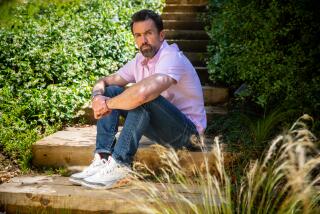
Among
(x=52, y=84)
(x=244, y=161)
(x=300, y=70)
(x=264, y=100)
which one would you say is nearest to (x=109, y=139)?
(x=244, y=161)

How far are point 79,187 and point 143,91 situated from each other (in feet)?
2.78

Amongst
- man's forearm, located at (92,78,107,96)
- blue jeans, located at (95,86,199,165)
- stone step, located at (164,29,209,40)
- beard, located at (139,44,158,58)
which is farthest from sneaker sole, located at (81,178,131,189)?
stone step, located at (164,29,209,40)

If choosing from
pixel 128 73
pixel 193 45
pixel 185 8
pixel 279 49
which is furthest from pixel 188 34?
pixel 128 73

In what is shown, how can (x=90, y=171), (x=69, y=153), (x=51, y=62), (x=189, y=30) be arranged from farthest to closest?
(x=189, y=30) < (x=51, y=62) < (x=69, y=153) < (x=90, y=171)

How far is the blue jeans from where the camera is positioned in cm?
301

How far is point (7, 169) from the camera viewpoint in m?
3.51

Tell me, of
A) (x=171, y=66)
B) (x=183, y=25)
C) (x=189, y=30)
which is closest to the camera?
(x=171, y=66)

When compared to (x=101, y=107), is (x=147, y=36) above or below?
above

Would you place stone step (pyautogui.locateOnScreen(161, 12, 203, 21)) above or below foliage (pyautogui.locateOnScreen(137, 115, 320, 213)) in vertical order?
above

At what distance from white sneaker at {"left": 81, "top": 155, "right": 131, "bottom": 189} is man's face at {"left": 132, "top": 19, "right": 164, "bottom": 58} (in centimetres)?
94

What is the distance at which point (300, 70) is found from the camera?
3.60 m

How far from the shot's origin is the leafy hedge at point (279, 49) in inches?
141

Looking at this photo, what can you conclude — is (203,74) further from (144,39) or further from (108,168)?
(108,168)

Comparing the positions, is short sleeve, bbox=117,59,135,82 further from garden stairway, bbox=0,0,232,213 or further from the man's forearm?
garden stairway, bbox=0,0,232,213
